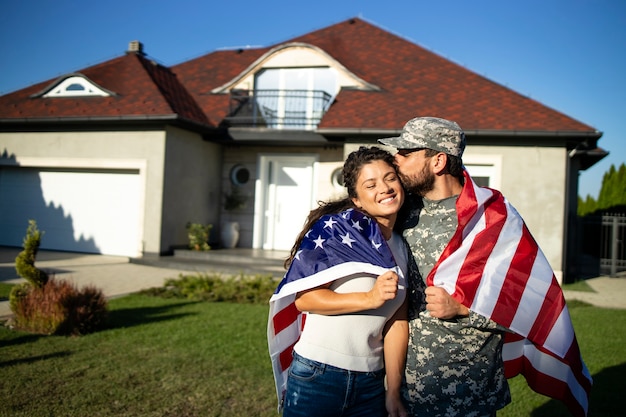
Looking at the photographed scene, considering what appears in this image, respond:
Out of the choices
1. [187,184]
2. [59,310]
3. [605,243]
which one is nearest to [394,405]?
[59,310]

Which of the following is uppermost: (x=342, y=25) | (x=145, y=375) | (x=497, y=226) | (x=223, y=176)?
(x=342, y=25)

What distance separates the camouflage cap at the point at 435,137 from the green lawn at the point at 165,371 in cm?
278

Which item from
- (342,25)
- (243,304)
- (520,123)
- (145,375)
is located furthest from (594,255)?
(145,375)

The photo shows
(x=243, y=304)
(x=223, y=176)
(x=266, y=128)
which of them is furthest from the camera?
(x=223, y=176)

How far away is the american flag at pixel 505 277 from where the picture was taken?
2188mm

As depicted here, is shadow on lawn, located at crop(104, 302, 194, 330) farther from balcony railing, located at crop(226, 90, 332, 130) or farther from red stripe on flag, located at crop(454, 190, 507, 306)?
balcony railing, located at crop(226, 90, 332, 130)

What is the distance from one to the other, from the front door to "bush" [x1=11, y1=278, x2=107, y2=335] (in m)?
9.17

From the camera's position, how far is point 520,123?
39.5 ft

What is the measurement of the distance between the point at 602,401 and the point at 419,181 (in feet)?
11.7

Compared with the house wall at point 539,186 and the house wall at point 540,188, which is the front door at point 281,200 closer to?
the house wall at point 539,186

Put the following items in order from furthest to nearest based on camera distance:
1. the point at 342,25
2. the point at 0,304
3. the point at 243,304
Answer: the point at 342,25
the point at 243,304
the point at 0,304

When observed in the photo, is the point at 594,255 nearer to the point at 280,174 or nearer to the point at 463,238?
the point at 280,174

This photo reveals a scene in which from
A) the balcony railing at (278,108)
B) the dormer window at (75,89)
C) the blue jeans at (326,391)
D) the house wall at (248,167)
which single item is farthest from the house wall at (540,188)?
the dormer window at (75,89)

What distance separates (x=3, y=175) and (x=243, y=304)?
11.1 m
